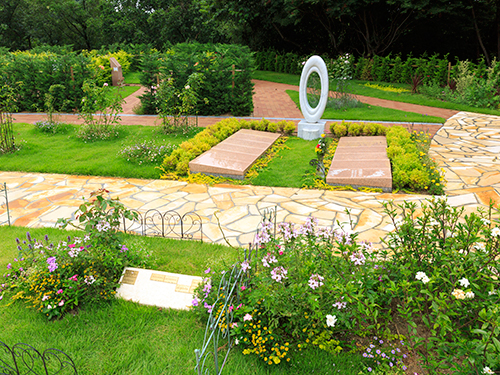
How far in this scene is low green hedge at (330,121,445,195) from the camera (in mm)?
6125

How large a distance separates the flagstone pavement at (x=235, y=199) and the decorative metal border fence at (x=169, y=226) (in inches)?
4.6

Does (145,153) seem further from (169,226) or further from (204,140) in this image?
(169,226)

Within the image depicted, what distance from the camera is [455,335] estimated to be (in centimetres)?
245

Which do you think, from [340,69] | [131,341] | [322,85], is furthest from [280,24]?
[131,341]

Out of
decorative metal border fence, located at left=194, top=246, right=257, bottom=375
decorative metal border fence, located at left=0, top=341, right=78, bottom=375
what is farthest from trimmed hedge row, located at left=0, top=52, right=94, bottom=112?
decorative metal border fence, located at left=194, top=246, right=257, bottom=375

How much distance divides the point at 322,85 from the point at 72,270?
6906 mm

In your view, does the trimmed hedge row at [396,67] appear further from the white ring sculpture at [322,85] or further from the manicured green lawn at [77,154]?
the manicured green lawn at [77,154]

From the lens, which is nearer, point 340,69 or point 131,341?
point 131,341

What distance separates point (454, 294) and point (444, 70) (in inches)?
604

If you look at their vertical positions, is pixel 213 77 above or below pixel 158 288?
above

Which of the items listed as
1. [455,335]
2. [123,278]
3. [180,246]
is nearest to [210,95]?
[180,246]

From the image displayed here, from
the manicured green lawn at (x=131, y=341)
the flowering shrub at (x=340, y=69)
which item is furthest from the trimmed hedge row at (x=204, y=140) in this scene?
the flowering shrub at (x=340, y=69)

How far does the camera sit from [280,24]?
22.2 m

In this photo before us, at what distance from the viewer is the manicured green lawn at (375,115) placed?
10.9 metres
